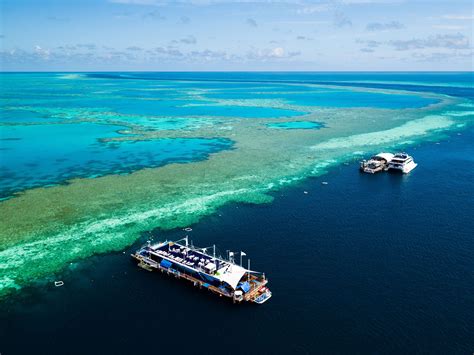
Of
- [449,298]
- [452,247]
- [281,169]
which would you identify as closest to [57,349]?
[449,298]

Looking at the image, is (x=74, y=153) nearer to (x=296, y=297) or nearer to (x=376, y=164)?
(x=376, y=164)

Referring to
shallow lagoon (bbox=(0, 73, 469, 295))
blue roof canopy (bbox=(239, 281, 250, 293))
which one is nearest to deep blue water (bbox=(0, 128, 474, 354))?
blue roof canopy (bbox=(239, 281, 250, 293))

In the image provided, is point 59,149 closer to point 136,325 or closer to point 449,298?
point 136,325

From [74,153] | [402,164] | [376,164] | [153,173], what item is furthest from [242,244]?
[74,153]

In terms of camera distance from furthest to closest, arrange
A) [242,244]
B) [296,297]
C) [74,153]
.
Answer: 1. [74,153]
2. [242,244]
3. [296,297]

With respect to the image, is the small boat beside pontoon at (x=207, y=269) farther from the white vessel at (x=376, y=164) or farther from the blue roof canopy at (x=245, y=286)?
the white vessel at (x=376, y=164)

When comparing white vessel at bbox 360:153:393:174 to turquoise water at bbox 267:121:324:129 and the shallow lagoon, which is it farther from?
turquoise water at bbox 267:121:324:129
